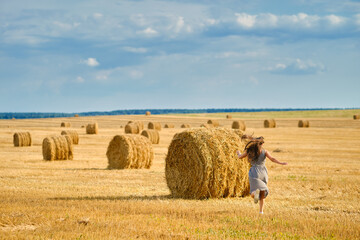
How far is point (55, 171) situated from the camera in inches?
773

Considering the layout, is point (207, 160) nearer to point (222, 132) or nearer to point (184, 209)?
point (222, 132)

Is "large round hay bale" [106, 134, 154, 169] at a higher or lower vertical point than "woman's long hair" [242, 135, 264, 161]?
lower

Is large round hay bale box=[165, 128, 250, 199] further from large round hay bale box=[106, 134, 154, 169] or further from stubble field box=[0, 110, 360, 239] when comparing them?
large round hay bale box=[106, 134, 154, 169]

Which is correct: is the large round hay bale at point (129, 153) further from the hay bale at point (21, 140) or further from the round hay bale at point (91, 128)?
the round hay bale at point (91, 128)

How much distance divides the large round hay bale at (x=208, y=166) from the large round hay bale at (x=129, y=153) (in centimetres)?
775

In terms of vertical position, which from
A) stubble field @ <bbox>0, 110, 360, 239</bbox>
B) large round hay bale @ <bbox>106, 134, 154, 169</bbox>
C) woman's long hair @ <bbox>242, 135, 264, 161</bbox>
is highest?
woman's long hair @ <bbox>242, 135, 264, 161</bbox>

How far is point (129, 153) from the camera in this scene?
20984 mm

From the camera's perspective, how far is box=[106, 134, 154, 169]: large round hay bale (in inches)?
829

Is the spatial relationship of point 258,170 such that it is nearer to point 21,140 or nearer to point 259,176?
point 259,176

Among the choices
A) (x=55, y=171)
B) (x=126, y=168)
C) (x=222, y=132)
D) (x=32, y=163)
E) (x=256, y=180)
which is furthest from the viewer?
(x=32, y=163)

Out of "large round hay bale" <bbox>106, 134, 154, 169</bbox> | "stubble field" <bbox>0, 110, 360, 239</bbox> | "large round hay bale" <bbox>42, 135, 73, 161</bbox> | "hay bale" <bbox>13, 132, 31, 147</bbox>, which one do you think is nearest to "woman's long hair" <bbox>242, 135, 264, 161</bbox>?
"stubble field" <bbox>0, 110, 360, 239</bbox>

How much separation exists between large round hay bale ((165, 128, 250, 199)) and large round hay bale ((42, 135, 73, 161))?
12555 mm

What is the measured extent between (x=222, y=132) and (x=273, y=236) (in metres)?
5.13

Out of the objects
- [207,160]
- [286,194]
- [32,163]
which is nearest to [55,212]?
[207,160]
